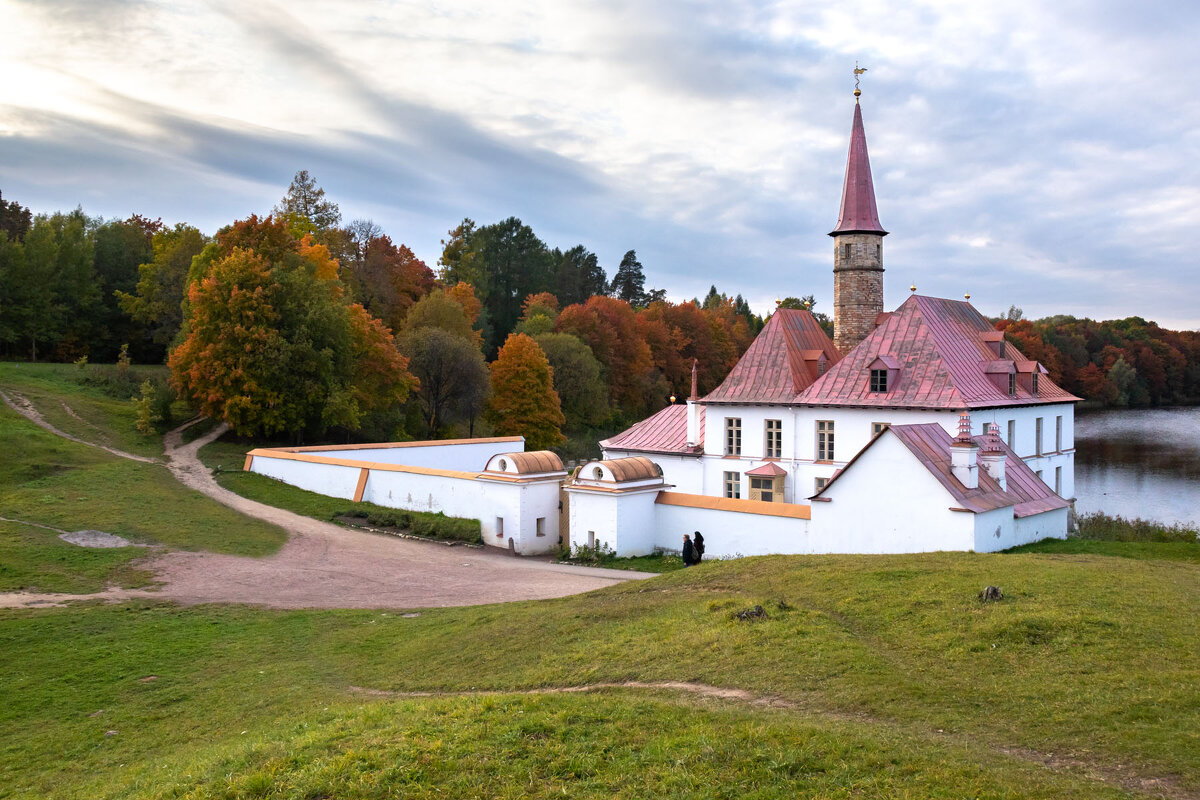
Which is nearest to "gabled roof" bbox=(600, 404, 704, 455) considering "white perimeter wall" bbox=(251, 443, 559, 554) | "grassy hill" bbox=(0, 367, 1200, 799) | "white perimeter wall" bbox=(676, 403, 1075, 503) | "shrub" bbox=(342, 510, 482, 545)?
"white perimeter wall" bbox=(676, 403, 1075, 503)

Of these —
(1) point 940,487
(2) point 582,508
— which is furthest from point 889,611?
(2) point 582,508

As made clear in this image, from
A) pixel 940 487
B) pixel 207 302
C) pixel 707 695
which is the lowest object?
pixel 707 695

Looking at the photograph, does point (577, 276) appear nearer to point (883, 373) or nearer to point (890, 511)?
point (883, 373)

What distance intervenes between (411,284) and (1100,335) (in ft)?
266

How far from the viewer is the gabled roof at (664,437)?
35062 millimetres

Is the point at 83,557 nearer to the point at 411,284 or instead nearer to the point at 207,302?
the point at 207,302

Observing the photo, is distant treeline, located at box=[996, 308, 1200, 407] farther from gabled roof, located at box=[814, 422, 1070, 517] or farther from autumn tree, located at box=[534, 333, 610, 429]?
gabled roof, located at box=[814, 422, 1070, 517]

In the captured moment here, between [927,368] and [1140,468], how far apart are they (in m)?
26.7

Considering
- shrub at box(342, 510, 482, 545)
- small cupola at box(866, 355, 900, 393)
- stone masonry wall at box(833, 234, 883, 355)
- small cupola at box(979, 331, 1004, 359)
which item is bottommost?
shrub at box(342, 510, 482, 545)

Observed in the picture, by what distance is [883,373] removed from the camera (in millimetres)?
30734

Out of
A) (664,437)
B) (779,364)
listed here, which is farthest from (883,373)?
(664,437)

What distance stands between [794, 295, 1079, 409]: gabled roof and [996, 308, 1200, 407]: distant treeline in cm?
5389

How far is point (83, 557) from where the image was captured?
20812 millimetres

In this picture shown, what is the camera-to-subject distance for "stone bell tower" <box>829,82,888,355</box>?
37.3 metres
